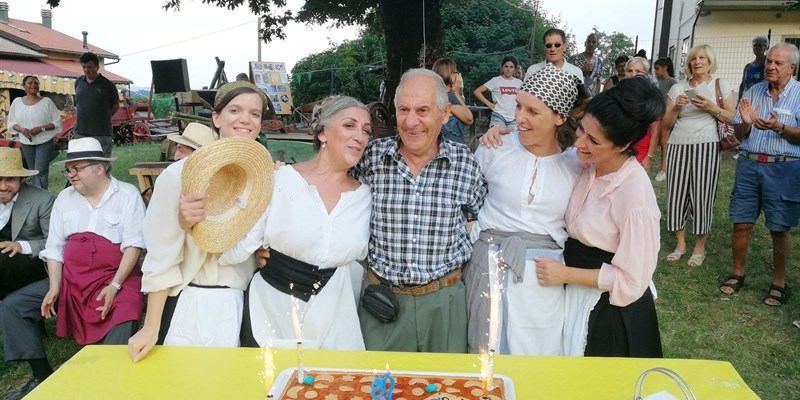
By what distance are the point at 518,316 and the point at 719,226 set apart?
5.87 meters

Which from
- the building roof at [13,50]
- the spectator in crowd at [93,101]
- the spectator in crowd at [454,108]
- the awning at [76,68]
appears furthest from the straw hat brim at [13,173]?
the awning at [76,68]

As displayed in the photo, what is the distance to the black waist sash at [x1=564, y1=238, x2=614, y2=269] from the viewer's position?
2.57 m

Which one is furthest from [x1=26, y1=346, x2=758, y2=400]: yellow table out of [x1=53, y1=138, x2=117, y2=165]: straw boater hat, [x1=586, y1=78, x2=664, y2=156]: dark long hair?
[x1=53, y1=138, x2=117, y2=165]: straw boater hat

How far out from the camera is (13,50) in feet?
92.9

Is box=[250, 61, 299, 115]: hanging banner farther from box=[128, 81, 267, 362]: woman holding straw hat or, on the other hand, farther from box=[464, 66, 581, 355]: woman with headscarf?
box=[464, 66, 581, 355]: woman with headscarf

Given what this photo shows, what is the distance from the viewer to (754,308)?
4.97 m

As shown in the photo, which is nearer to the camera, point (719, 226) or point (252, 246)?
point (252, 246)

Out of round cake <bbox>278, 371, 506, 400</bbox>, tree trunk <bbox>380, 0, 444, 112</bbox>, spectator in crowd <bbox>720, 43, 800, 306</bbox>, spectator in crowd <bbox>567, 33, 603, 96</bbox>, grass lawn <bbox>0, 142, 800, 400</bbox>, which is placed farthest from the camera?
spectator in crowd <bbox>567, 33, 603, 96</bbox>

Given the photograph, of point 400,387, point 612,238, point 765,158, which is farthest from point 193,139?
point 765,158

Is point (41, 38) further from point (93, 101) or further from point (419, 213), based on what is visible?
point (419, 213)

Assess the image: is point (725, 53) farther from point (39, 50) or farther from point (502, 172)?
point (39, 50)

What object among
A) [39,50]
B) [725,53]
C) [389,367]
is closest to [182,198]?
[389,367]

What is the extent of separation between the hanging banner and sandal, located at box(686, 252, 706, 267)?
16.4 metres

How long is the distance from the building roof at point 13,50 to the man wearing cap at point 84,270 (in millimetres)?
29371
